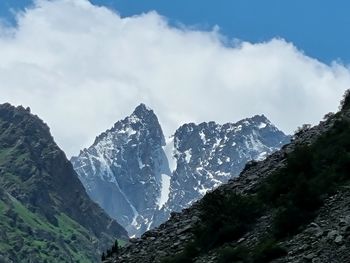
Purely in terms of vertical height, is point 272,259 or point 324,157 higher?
point 324,157

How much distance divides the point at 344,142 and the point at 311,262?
11672 millimetres

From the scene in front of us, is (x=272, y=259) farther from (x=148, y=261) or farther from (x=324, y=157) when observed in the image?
(x=148, y=261)

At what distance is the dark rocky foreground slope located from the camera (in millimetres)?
22906

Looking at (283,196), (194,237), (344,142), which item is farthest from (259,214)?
(344,142)

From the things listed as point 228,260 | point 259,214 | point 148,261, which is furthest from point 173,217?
point 228,260

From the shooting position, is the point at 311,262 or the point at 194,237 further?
the point at 194,237

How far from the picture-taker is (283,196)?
28844 mm

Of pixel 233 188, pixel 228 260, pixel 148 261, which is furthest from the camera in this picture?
pixel 233 188

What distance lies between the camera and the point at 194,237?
31.5 metres

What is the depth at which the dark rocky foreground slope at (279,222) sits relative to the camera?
22.9 meters

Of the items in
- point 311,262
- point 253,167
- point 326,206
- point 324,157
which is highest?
point 253,167

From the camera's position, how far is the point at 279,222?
25.4 metres

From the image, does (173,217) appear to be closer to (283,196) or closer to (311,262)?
(283,196)

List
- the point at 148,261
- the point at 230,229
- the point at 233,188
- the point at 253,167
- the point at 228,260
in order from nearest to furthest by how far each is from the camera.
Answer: the point at 228,260 → the point at 230,229 → the point at 148,261 → the point at 233,188 → the point at 253,167
